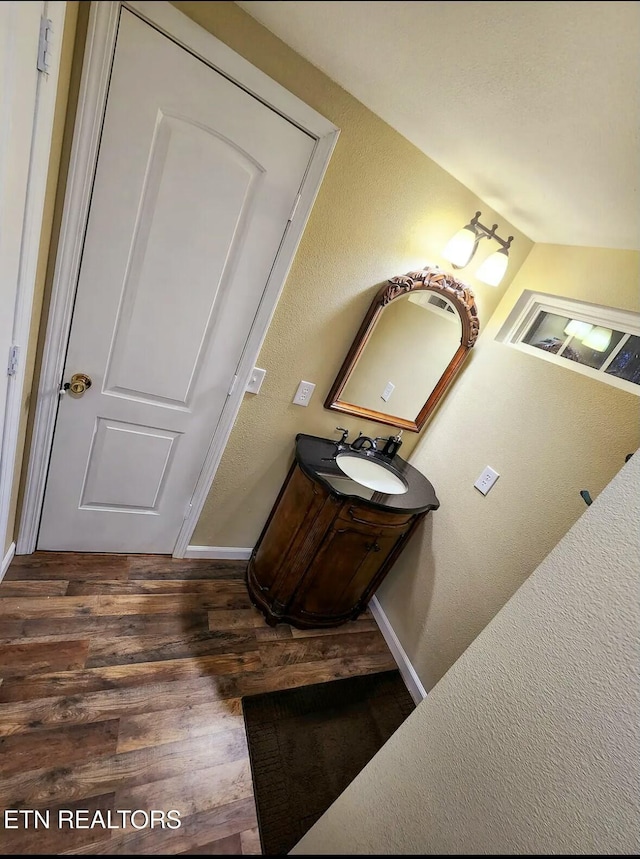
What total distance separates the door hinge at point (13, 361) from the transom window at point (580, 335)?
1.91m

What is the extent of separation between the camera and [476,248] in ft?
5.19

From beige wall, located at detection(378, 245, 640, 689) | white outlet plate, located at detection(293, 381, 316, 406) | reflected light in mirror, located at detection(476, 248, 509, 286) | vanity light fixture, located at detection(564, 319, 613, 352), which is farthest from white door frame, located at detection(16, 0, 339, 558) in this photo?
vanity light fixture, located at detection(564, 319, 613, 352)

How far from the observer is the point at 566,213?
4.24 feet

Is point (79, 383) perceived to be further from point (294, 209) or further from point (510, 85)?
point (510, 85)

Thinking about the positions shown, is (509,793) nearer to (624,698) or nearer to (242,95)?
(624,698)

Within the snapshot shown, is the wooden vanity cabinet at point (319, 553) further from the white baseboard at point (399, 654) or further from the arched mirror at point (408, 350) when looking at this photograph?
the arched mirror at point (408, 350)

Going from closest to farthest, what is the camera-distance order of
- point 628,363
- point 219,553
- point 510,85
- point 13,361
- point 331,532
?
point 510,85 < point 13,361 < point 628,363 < point 331,532 < point 219,553

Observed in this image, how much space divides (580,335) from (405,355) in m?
0.74

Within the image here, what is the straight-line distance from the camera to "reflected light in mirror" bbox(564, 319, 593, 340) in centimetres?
144

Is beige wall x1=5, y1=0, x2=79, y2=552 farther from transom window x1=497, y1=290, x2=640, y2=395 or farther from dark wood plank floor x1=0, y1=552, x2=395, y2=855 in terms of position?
transom window x1=497, y1=290, x2=640, y2=395

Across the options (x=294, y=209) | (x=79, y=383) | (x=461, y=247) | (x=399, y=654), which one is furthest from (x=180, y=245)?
(x=399, y=654)

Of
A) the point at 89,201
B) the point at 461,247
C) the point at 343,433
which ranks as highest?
the point at 461,247

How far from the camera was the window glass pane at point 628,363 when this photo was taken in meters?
1.28

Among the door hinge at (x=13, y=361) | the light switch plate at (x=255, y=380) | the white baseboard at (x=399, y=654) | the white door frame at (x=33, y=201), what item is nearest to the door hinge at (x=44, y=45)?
the white door frame at (x=33, y=201)
